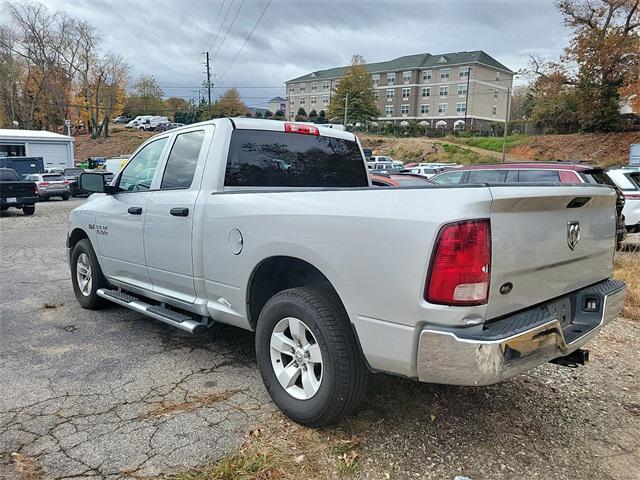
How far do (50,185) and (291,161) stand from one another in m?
24.9

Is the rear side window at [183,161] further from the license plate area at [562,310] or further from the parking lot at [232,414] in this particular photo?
the license plate area at [562,310]

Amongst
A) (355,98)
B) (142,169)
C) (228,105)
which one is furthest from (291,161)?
(355,98)

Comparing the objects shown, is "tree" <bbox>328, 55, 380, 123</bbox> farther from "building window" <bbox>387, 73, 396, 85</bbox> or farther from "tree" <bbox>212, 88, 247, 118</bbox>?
"tree" <bbox>212, 88, 247, 118</bbox>

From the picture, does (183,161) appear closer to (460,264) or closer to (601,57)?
(460,264)

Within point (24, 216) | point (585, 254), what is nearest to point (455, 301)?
point (585, 254)

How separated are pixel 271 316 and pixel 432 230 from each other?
1.30 meters

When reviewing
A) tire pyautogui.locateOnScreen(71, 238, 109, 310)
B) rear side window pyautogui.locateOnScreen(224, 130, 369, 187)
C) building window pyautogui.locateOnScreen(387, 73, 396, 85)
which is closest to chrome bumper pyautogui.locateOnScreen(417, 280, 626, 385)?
rear side window pyautogui.locateOnScreen(224, 130, 369, 187)

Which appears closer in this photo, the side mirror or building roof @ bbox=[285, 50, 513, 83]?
the side mirror

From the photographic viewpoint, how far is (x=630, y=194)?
10.5 m

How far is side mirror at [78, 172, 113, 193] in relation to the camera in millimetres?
4891

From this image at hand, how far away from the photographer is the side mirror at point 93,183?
16.0 feet

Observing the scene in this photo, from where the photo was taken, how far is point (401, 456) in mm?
2754

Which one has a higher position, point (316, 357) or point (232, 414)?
point (316, 357)

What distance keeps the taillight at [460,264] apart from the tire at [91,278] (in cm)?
418
